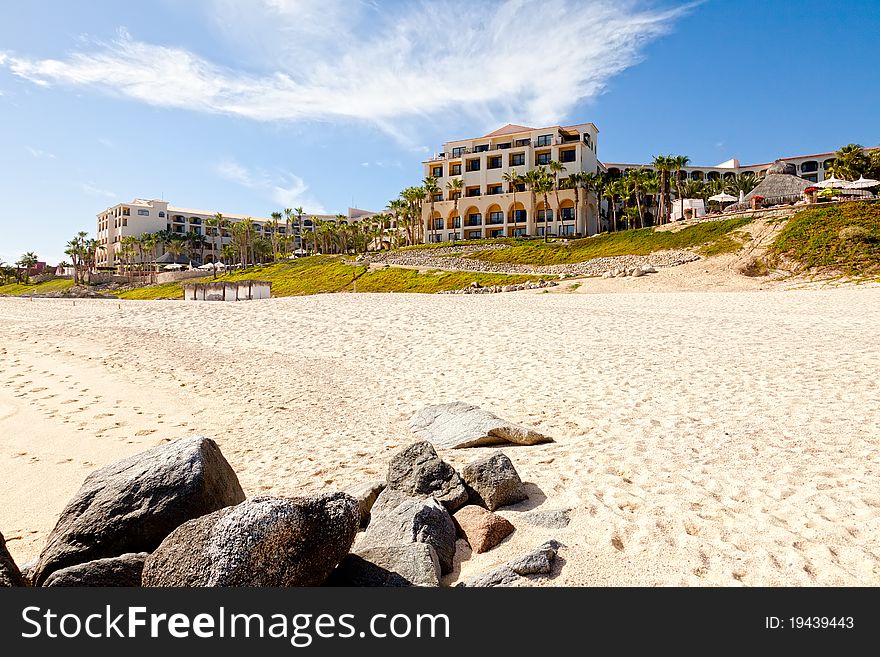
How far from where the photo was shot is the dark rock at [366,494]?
5.43 meters

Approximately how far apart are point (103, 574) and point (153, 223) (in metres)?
141

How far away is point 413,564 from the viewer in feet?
12.8

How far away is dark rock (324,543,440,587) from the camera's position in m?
3.76

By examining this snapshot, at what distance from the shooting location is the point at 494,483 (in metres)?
5.44

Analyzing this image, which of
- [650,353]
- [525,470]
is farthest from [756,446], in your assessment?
[650,353]

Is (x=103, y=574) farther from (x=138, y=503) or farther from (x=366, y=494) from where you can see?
(x=366, y=494)

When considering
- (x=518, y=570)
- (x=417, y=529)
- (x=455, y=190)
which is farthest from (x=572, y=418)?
(x=455, y=190)

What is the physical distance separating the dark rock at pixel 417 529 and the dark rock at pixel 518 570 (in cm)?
49

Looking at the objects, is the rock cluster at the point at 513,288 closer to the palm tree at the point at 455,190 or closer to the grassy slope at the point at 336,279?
the grassy slope at the point at 336,279

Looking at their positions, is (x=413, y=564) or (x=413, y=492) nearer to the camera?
(x=413, y=564)

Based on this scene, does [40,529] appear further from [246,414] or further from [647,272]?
[647,272]

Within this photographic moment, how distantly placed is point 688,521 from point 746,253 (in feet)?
156

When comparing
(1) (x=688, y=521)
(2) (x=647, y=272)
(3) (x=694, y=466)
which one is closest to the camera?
(1) (x=688, y=521)

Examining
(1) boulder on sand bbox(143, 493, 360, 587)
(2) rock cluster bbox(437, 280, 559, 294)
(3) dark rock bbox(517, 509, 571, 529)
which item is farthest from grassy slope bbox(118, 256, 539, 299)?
(1) boulder on sand bbox(143, 493, 360, 587)
